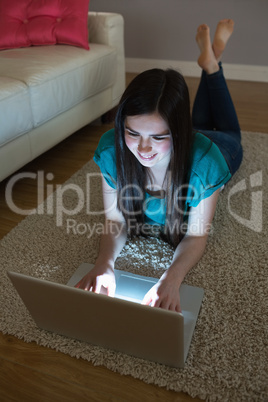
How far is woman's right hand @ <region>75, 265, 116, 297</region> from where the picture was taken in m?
0.87

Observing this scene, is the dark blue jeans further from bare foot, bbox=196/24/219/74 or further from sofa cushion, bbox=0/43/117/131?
sofa cushion, bbox=0/43/117/131

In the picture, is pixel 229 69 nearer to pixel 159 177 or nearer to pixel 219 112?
pixel 219 112

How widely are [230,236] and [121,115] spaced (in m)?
0.58

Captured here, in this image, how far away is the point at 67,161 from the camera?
1.75 m

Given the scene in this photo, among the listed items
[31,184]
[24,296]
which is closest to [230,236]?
[24,296]

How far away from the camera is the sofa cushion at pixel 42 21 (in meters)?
1.84

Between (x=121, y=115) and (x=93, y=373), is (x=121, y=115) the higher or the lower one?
the higher one

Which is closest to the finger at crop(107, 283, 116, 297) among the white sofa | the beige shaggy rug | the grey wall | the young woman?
the young woman

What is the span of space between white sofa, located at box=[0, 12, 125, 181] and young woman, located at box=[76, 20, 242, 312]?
51 cm

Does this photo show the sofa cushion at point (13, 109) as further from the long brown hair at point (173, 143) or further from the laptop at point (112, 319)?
the laptop at point (112, 319)

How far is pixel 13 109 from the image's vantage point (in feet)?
4.38

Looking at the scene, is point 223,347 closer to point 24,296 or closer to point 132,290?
point 132,290

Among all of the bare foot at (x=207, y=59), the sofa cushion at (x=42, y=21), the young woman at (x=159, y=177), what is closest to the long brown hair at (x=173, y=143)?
the young woman at (x=159, y=177)

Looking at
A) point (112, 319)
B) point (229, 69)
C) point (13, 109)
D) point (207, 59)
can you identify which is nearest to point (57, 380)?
point (112, 319)
